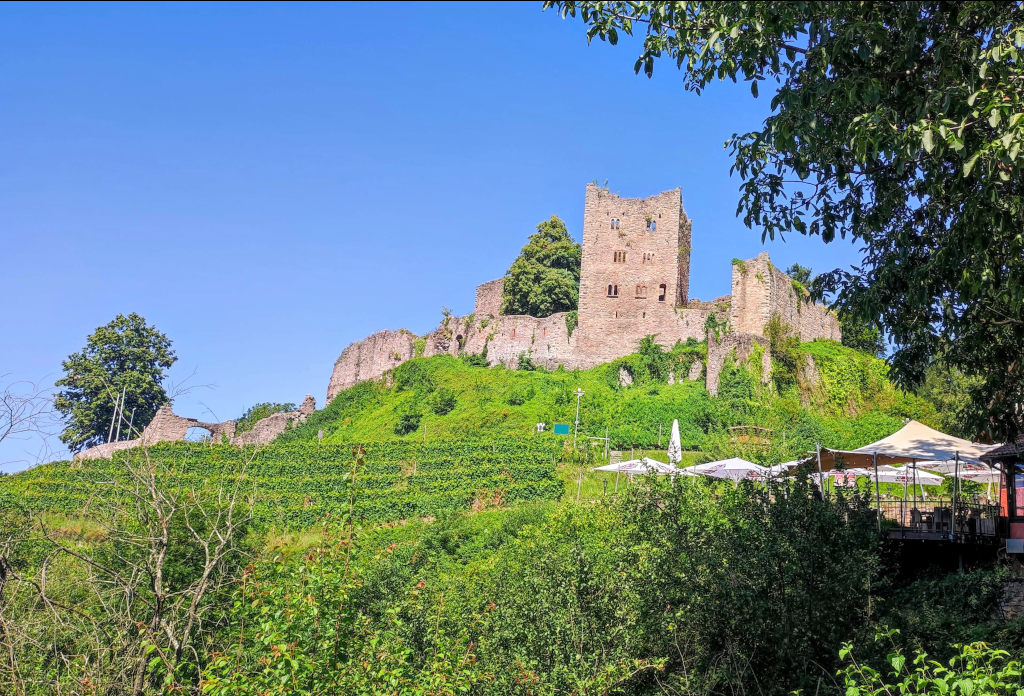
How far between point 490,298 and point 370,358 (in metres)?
Answer: 7.47

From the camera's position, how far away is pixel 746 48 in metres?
8.53

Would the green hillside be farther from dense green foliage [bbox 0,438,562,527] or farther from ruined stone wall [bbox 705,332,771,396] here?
ruined stone wall [bbox 705,332,771,396]

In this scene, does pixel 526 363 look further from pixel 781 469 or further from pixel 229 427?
pixel 781 469

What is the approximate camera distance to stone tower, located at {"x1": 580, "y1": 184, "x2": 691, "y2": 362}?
45062 mm

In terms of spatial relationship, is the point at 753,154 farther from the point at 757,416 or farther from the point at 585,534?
the point at 757,416

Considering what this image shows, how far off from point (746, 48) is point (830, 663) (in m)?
8.62

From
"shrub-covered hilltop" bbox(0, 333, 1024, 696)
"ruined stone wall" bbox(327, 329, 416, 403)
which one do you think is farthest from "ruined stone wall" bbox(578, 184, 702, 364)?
"ruined stone wall" bbox(327, 329, 416, 403)

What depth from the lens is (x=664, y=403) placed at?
3834 centimetres

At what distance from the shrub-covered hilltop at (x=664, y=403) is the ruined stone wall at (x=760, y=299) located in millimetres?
1805

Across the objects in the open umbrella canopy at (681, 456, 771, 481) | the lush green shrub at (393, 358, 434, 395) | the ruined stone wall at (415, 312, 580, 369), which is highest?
the ruined stone wall at (415, 312, 580, 369)

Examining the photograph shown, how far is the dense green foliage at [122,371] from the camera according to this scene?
5103 centimetres

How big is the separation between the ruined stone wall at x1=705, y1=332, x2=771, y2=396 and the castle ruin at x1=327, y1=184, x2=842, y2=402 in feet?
8.55

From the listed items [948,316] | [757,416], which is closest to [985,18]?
[948,316]

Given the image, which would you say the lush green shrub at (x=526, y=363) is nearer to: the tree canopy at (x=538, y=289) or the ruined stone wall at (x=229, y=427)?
the tree canopy at (x=538, y=289)
